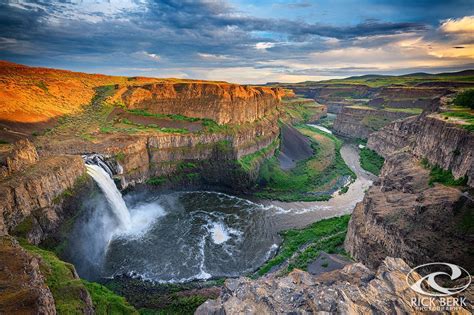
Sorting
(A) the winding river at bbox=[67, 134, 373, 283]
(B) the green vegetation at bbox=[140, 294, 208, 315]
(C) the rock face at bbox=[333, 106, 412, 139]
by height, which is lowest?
(A) the winding river at bbox=[67, 134, 373, 283]

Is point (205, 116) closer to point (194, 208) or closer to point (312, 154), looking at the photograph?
point (194, 208)

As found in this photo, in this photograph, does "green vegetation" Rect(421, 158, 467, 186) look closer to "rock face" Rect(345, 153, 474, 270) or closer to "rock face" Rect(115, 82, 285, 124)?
"rock face" Rect(345, 153, 474, 270)

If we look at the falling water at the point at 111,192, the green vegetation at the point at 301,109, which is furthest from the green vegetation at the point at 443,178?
the green vegetation at the point at 301,109

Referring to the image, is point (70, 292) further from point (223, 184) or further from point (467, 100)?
point (467, 100)

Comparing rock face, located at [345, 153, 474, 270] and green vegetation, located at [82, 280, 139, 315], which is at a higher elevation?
rock face, located at [345, 153, 474, 270]

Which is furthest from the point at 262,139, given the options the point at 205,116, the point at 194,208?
the point at 194,208

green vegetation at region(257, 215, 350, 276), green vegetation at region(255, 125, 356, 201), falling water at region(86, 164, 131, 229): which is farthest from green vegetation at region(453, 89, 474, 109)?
falling water at region(86, 164, 131, 229)
